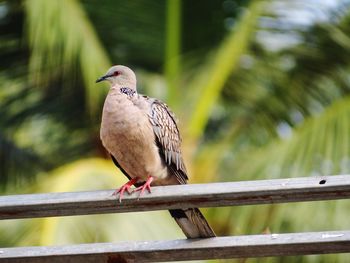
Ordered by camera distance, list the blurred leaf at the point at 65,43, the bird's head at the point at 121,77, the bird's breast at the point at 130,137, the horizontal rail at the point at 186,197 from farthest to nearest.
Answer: the blurred leaf at the point at 65,43, the bird's head at the point at 121,77, the bird's breast at the point at 130,137, the horizontal rail at the point at 186,197

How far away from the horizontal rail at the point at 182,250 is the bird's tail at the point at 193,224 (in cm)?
9

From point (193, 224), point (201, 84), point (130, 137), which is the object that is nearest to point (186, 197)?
point (193, 224)

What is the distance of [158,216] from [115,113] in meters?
2.58

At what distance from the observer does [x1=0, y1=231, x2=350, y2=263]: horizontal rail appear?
3746mm

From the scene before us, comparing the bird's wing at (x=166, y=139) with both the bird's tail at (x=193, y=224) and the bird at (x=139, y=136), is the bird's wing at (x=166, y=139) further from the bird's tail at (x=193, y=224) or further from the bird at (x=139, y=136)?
the bird's tail at (x=193, y=224)

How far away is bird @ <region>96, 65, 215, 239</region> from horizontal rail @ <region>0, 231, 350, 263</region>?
1.02 metres

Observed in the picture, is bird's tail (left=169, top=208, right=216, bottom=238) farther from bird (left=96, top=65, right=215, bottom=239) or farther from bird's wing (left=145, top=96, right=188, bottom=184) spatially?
bird's wing (left=145, top=96, right=188, bottom=184)

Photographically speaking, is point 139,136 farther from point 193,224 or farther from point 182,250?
point 182,250

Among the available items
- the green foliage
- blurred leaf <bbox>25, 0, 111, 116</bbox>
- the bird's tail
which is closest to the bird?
the bird's tail

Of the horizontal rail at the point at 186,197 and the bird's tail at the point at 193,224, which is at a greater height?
the horizontal rail at the point at 186,197

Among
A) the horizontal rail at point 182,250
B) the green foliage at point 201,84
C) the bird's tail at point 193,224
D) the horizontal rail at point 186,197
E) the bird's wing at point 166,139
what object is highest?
the horizontal rail at point 186,197

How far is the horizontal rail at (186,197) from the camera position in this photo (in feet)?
12.1

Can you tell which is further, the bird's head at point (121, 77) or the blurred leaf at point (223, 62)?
the blurred leaf at point (223, 62)

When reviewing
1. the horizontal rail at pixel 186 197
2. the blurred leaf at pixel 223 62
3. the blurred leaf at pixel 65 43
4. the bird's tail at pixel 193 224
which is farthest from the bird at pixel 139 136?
the blurred leaf at pixel 223 62
